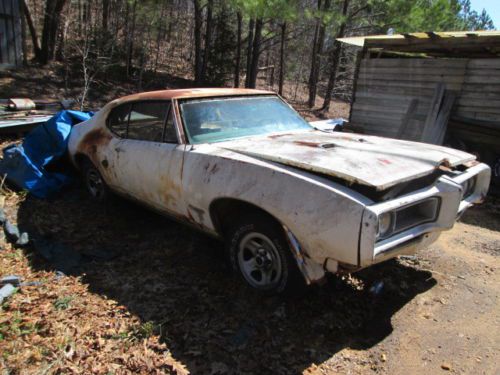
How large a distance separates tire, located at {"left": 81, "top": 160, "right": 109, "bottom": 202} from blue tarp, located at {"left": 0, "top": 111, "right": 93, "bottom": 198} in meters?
0.51

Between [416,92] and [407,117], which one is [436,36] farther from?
[407,117]

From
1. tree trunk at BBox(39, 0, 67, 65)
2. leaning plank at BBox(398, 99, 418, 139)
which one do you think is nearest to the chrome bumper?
leaning plank at BBox(398, 99, 418, 139)

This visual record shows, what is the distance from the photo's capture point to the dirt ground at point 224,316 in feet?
8.79

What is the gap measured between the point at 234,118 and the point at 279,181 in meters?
1.37

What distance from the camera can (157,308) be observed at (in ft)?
10.6

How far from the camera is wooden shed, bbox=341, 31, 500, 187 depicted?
783 cm

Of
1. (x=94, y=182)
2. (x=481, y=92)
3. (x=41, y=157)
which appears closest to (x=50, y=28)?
(x=41, y=157)

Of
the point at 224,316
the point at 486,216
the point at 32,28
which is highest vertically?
the point at 32,28

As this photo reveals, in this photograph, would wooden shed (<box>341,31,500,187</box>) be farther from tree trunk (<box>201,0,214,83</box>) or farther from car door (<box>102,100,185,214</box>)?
car door (<box>102,100,185,214</box>)

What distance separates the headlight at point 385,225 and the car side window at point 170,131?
2.02 meters

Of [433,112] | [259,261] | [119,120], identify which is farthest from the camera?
[433,112]

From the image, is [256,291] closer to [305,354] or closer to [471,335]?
[305,354]

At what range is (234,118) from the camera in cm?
399

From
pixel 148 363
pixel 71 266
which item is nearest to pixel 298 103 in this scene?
pixel 71 266
